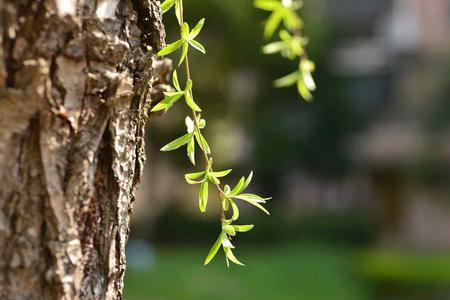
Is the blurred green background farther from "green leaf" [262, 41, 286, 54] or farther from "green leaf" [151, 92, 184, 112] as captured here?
"green leaf" [151, 92, 184, 112]

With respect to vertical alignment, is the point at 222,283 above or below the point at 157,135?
below

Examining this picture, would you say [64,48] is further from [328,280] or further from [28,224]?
[328,280]

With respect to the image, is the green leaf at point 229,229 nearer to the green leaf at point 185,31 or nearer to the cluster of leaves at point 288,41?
the green leaf at point 185,31

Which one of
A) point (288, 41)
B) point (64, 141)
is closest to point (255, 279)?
point (288, 41)

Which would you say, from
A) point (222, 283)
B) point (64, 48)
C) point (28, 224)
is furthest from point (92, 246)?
point (222, 283)

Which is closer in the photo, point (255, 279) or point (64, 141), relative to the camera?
point (64, 141)

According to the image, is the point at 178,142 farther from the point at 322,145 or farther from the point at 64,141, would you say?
the point at 322,145
